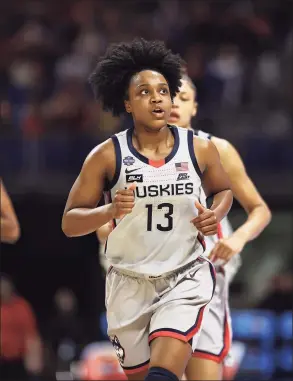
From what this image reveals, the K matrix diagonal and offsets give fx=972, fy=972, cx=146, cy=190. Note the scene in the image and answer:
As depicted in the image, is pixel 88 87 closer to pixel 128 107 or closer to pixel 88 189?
pixel 128 107

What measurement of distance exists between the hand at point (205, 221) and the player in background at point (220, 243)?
28.0 inches

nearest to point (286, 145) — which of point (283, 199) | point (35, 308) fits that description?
point (283, 199)

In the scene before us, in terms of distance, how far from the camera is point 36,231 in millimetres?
11914

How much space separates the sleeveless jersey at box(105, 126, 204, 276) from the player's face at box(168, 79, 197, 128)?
3.62 feet

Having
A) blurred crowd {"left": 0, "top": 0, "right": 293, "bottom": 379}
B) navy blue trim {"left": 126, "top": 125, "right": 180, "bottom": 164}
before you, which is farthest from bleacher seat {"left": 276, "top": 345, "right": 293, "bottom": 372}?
navy blue trim {"left": 126, "top": 125, "right": 180, "bottom": 164}

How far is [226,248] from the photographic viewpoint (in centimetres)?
528

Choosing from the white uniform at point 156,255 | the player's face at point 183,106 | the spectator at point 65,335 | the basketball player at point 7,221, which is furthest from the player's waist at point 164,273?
the spectator at point 65,335

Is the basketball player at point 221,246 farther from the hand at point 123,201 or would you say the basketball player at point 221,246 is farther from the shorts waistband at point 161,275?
the hand at point 123,201

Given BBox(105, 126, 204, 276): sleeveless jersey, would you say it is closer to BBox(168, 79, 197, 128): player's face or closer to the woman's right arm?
the woman's right arm

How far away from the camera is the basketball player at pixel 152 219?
4.71 m

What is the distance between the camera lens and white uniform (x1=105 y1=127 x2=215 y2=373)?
186 inches

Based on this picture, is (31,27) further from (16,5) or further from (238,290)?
(238,290)

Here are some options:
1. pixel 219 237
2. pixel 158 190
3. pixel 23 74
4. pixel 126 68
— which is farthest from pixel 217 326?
pixel 23 74

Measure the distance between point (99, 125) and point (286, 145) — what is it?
2138 millimetres
